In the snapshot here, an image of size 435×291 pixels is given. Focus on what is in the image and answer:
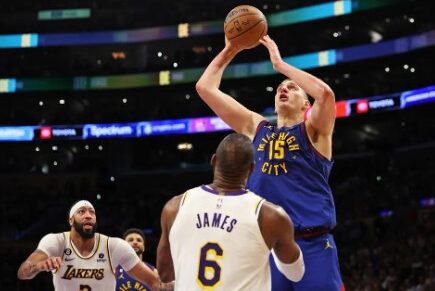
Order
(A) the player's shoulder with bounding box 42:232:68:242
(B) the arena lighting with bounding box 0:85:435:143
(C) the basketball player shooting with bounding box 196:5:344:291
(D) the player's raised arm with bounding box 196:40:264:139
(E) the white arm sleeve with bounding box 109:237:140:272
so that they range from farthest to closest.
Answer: (B) the arena lighting with bounding box 0:85:435:143 < (E) the white arm sleeve with bounding box 109:237:140:272 < (A) the player's shoulder with bounding box 42:232:68:242 < (D) the player's raised arm with bounding box 196:40:264:139 < (C) the basketball player shooting with bounding box 196:5:344:291

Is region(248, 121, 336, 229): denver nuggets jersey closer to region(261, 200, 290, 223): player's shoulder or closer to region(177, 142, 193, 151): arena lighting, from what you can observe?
region(261, 200, 290, 223): player's shoulder

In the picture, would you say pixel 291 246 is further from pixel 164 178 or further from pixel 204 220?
pixel 164 178

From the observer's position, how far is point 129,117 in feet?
117

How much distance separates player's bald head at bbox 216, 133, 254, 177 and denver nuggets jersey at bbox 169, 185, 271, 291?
13 centimetres

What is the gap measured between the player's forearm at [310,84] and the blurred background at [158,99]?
66.6 feet

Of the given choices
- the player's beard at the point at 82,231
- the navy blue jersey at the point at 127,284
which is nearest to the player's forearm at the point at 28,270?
the player's beard at the point at 82,231

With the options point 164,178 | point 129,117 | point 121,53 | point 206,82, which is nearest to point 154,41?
point 121,53

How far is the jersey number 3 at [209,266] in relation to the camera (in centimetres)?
346

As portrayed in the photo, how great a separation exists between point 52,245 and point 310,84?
361cm

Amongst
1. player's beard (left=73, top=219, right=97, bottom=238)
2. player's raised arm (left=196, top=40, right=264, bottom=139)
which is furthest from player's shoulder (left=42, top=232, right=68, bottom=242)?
player's raised arm (left=196, top=40, right=264, bottom=139)

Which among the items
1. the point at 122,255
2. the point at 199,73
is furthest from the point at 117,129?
the point at 122,255

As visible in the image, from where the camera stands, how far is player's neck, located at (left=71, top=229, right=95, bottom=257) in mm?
7390

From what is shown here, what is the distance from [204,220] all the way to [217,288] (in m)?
0.36

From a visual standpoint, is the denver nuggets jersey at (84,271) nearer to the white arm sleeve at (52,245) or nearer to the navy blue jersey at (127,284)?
the white arm sleeve at (52,245)
